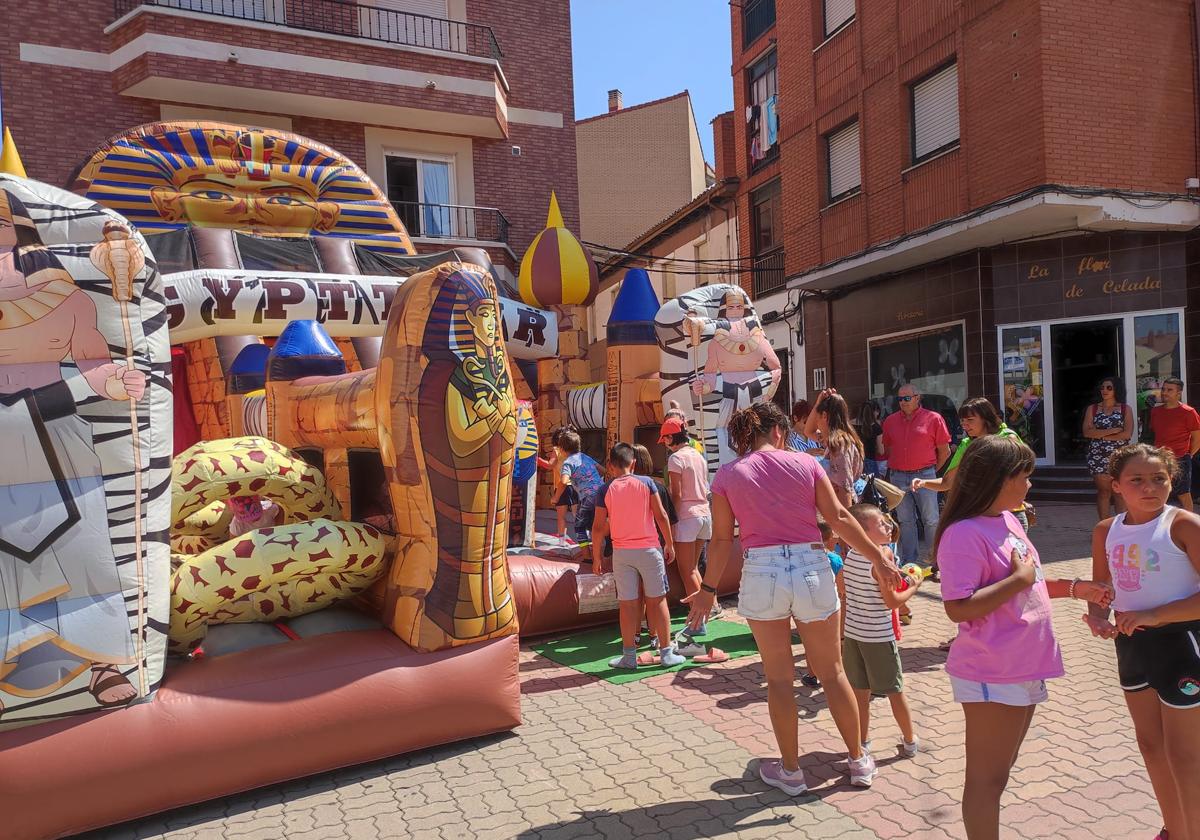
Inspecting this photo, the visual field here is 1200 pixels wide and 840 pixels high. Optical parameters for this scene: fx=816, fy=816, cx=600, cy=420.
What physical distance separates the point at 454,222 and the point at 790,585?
1360 centimetres

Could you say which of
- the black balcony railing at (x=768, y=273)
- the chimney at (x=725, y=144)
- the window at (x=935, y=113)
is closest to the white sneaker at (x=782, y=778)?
the window at (x=935, y=113)

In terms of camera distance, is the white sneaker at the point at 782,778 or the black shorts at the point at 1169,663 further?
the white sneaker at the point at 782,778

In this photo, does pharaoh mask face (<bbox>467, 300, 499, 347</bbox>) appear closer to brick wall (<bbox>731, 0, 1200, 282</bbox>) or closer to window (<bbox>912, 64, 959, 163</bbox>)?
brick wall (<bbox>731, 0, 1200, 282</bbox>)

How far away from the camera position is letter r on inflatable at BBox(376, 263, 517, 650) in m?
3.98

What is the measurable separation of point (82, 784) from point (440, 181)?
1403 cm

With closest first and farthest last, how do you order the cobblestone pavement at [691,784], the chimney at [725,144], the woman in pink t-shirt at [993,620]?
the woman in pink t-shirt at [993,620], the cobblestone pavement at [691,784], the chimney at [725,144]

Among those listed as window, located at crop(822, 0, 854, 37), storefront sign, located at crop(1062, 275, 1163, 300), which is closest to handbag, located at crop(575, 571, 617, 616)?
storefront sign, located at crop(1062, 275, 1163, 300)

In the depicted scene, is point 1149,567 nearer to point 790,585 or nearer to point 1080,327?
point 790,585

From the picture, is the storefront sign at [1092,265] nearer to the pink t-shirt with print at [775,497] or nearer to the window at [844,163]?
the window at [844,163]

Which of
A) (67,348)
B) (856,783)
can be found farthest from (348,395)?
(856,783)

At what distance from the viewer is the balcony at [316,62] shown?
512 inches

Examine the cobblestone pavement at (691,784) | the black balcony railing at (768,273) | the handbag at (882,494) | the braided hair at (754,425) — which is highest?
the black balcony railing at (768,273)

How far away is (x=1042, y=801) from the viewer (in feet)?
10.6

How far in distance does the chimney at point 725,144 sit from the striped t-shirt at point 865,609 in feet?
65.0
